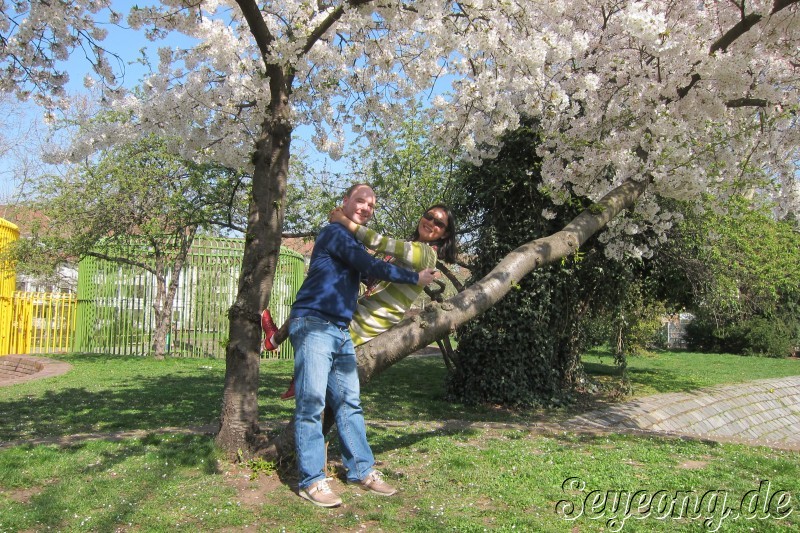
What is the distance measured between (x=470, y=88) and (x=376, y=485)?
3.72 m

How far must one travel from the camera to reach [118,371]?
10945mm

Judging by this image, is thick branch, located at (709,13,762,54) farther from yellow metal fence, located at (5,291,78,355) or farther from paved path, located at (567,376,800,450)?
yellow metal fence, located at (5,291,78,355)

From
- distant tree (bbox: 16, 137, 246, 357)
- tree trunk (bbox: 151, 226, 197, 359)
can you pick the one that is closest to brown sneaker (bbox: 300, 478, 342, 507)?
distant tree (bbox: 16, 137, 246, 357)

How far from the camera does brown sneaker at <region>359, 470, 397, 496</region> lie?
3.61 m

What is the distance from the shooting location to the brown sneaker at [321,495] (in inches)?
131

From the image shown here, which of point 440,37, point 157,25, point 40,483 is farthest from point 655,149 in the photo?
point 40,483

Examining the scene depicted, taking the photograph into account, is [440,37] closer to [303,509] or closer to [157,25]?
[157,25]

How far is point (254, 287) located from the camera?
4176 mm

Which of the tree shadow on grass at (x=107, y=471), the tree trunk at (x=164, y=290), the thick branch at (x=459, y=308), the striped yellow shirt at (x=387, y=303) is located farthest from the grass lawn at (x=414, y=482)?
the tree trunk at (x=164, y=290)

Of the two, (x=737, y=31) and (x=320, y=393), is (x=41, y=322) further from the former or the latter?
(x=737, y=31)

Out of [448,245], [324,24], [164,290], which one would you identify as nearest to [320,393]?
[448,245]

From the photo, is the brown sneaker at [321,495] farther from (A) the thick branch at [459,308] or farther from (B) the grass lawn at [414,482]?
(A) the thick branch at [459,308]

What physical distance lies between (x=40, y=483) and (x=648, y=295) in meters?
10.4

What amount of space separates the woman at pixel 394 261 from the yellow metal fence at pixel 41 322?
1247cm
